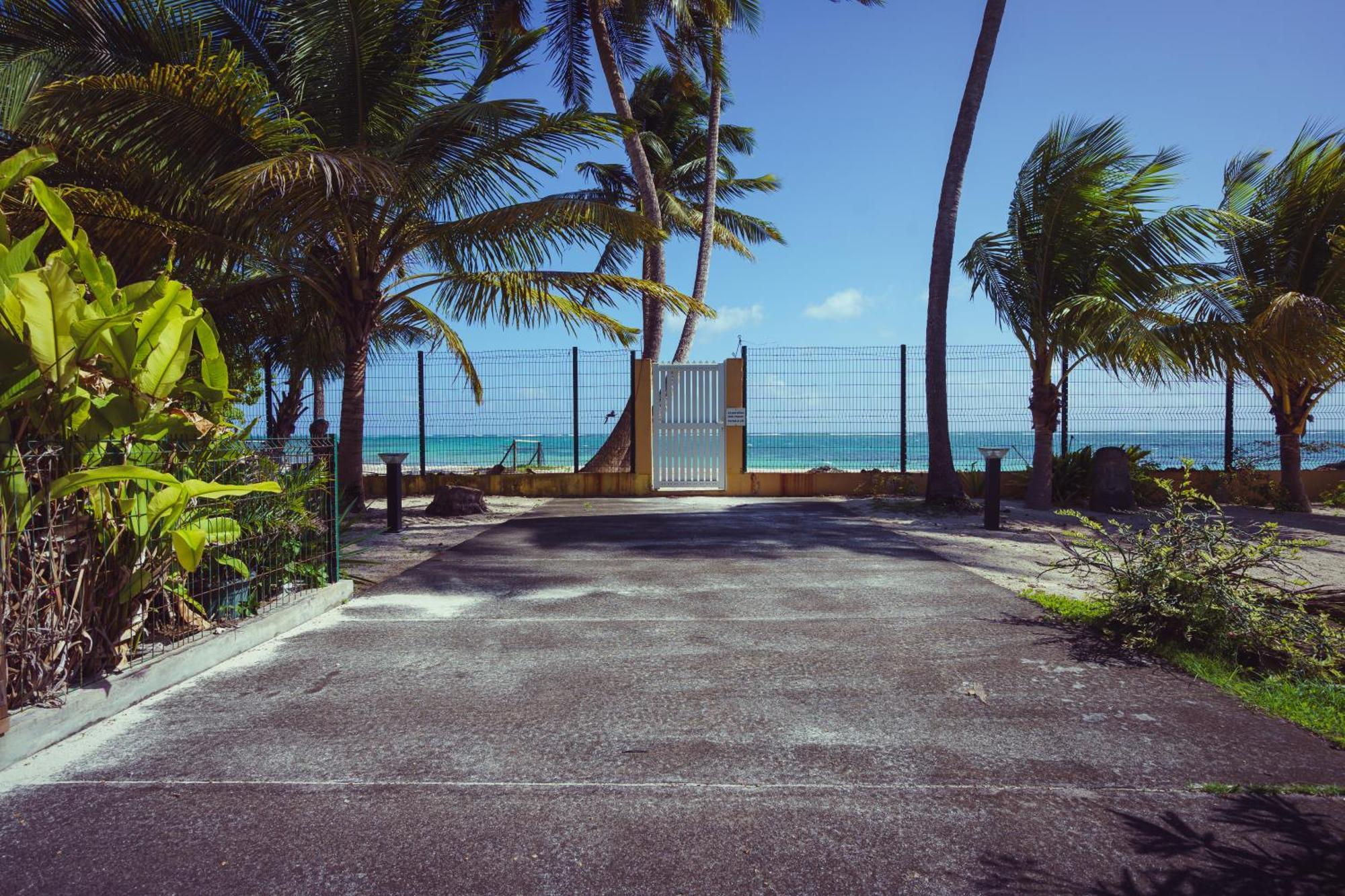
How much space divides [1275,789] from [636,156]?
1423cm

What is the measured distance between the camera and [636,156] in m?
A: 14.9

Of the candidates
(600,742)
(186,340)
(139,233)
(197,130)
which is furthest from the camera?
(139,233)

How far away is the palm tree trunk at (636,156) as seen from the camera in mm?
14359

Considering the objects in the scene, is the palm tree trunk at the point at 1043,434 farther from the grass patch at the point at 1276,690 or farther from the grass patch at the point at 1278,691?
the grass patch at the point at 1278,691

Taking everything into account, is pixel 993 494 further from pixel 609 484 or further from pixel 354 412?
pixel 354 412

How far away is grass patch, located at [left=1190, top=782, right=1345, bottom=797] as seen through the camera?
2.61m

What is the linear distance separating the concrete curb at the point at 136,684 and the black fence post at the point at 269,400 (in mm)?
9643

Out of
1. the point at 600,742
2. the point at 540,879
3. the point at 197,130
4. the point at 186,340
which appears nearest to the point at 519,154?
the point at 197,130

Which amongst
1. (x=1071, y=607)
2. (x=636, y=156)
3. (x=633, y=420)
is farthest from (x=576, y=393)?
(x=1071, y=607)

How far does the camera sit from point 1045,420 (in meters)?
11.1

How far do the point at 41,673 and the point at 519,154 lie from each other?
6617mm

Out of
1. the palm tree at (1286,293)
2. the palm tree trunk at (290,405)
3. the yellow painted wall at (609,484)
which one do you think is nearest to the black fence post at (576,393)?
the yellow painted wall at (609,484)

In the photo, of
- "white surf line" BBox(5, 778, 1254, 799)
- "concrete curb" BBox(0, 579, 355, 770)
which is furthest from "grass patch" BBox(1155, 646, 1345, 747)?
"concrete curb" BBox(0, 579, 355, 770)

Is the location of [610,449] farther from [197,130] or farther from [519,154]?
[197,130]
